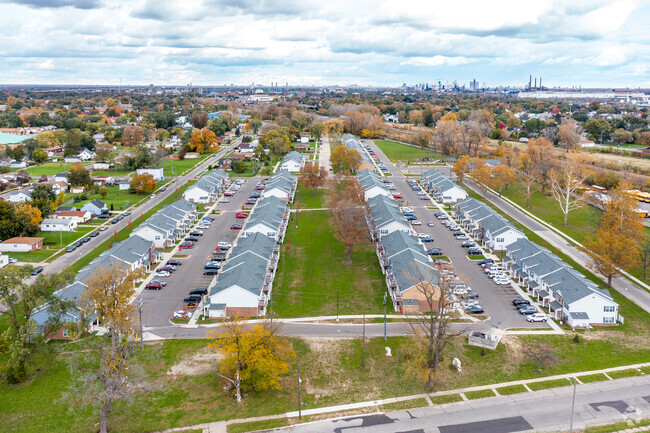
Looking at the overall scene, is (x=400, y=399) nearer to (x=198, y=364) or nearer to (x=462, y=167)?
(x=198, y=364)

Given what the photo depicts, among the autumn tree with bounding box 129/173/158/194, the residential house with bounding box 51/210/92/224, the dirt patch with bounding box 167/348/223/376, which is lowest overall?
the dirt patch with bounding box 167/348/223/376

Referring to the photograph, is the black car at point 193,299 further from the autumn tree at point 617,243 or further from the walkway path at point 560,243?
the walkway path at point 560,243

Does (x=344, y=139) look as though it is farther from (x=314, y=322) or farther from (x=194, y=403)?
(x=194, y=403)

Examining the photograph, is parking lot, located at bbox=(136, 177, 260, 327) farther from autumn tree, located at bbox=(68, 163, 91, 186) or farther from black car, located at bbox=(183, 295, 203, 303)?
autumn tree, located at bbox=(68, 163, 91, 186)

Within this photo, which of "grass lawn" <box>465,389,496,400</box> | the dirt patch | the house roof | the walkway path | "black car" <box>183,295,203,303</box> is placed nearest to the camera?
"grass lawn" <box>465,389,496,400</box>

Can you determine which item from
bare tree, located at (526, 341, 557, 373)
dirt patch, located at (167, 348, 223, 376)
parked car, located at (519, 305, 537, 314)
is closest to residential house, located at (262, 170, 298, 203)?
Result: parked car, located at (519, 305, 537, 314)

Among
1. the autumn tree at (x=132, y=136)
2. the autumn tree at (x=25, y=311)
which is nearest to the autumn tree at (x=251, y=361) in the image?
the autumn tree at (x=25, y=311)
